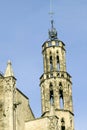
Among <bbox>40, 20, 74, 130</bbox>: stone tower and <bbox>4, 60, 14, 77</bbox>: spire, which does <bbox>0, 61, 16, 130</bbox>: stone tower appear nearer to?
<bbox>4, 60, 14, 77</bbox>: spire

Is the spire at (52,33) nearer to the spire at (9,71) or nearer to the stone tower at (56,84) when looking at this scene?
the stone tower at (56,84)

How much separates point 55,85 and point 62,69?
213 cm

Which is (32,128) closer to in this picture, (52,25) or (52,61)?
(52,61)

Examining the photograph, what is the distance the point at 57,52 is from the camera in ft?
174

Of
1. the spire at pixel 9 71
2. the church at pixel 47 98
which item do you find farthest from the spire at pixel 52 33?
the spire at pixel 9 71

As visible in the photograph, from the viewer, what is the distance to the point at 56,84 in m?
51.1

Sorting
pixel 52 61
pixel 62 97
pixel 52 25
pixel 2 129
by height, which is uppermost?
pixel 52 25

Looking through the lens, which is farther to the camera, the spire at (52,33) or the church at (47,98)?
the spire at (52,33)

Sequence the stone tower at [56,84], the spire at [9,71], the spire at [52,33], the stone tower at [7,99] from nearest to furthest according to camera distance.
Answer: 1. the stone tower at [7,99]
2. the spire at [9,71]
3. the stone tower at [56,84]
4. the spire at [52,33]

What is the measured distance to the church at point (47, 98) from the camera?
38.8 meters

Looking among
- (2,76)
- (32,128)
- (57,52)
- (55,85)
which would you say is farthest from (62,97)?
(2,76)

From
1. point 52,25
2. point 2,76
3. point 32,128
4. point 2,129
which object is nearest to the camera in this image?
point 2,129

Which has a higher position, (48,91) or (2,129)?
(48,91)

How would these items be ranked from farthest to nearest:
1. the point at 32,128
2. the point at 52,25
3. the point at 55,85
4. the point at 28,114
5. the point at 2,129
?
the point at 52,25
the point at 55,85
the point at 28,114
the point at 32,128
the point at 2,129
